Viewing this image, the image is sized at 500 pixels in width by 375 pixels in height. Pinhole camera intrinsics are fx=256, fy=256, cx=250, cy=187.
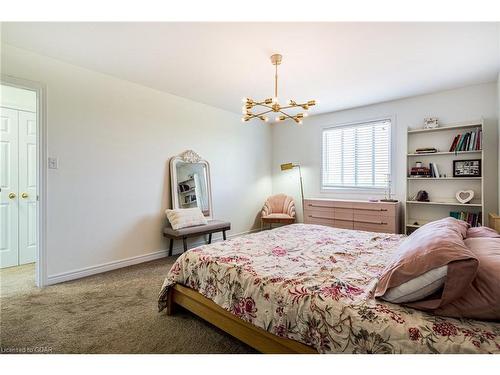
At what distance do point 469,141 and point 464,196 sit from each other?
29.4 inches

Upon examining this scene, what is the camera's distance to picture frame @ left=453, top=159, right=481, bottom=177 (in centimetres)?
343

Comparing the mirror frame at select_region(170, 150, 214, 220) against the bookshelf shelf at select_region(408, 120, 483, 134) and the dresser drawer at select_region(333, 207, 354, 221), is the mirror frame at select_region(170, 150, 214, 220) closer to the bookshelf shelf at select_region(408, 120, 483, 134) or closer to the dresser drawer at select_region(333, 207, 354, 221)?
the dresser drawer at select_region(333, 207, 354, 221)

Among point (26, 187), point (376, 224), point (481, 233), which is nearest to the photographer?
point (481, 233)

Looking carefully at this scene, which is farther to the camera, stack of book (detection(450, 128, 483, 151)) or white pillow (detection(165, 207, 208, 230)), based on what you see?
white pillow (detection(165, 207, 208, 230))

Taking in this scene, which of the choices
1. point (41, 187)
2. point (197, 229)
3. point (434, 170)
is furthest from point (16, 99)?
point (434, 170)

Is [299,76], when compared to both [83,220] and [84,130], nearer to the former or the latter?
[84,130]

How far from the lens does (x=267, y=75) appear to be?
3.19 m

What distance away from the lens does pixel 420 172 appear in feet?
12.6

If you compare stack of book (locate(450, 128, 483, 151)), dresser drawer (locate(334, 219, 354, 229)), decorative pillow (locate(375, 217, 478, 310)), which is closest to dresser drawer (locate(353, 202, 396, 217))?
dresser drawer (locate(334, 219, 354, 229))

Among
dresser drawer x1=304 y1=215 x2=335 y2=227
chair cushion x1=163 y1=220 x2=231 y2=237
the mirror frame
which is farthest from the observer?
dresser drawer x1=304 y1=215 x2=335 y2=227

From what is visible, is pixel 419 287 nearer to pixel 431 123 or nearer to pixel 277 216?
pixel 431 123

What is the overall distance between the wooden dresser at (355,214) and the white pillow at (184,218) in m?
2.02

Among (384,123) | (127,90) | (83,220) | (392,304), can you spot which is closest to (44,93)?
(127,90)

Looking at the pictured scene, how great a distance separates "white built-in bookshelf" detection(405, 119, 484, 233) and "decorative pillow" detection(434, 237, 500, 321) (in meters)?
2.88
